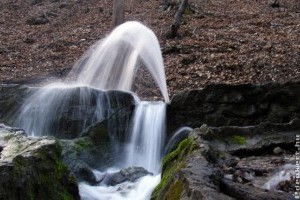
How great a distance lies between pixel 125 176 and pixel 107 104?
223 centimetres

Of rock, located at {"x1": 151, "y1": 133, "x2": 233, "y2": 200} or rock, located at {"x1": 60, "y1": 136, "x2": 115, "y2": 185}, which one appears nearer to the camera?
rock, located at {"x1": 151, "y1": 133, "x2": 233, "y2": 200}

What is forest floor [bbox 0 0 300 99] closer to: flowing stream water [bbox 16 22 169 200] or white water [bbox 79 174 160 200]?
flowing stream water [bbox 16 22 169 200]

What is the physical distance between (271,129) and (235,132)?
0.58m

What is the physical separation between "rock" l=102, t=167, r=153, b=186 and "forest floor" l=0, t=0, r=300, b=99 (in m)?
3.58

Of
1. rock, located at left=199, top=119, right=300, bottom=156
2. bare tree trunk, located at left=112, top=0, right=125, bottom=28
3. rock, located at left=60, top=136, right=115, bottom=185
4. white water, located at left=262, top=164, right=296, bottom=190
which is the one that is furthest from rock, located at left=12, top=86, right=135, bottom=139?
bare tree trunk, located at left=112, top=0, right=125, bottom=28

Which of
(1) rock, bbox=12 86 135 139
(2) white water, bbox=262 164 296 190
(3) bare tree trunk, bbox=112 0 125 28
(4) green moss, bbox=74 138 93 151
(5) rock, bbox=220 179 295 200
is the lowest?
(4) green moss, bbox=74 138 93 151

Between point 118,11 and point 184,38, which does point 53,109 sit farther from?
point 184,38

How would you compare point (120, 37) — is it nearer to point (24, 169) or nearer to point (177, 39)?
point (177, 39)

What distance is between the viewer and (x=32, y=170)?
5.49m

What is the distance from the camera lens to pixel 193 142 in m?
6.01

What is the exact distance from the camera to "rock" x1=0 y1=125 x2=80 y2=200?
16.6ft

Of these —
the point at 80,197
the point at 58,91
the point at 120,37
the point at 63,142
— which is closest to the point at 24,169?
the point at 80,197

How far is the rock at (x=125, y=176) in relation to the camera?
7398mm

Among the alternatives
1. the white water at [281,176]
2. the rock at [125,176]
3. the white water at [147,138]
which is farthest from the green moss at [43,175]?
the white water at [281,176]
